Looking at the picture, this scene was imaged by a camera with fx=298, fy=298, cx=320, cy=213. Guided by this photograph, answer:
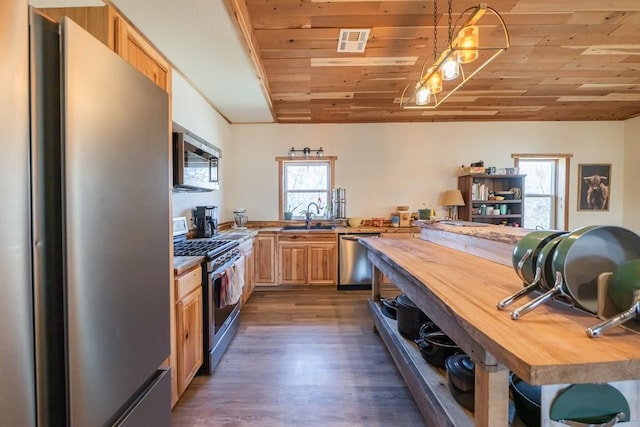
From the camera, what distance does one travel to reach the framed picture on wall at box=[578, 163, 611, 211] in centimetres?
474

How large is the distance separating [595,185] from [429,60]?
12.9ft

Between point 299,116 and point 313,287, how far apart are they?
99.8 inches

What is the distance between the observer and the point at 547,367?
0.61 m

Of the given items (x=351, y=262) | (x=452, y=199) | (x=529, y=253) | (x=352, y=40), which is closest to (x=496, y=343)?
(x=529, y=253)

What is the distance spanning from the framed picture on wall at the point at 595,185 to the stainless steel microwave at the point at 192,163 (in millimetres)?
5520

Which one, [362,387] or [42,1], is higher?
[42,1]

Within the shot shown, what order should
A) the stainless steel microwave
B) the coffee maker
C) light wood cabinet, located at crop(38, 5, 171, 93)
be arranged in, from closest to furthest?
1. light wood cabinet, located at crop(38, 5, 171, 93)
2. the stainless steel microwave
3. the coffee maker

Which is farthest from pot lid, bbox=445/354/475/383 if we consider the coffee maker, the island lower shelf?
the coffee maker

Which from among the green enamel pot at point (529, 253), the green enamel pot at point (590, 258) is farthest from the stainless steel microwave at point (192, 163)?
the green enamel pot at point (590, 258)

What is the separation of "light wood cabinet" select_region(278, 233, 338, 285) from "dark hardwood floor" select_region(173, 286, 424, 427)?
968 mm

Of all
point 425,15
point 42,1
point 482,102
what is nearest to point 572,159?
point 482,102

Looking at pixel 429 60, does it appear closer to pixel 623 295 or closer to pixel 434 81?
pixel 434 81

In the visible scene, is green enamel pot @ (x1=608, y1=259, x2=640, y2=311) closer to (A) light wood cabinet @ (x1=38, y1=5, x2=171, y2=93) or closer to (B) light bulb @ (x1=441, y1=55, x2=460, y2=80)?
(B) light bulb @ (x1=441, y1=55, x2=460, y2=80)

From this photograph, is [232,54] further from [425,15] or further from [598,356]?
[598,356]
